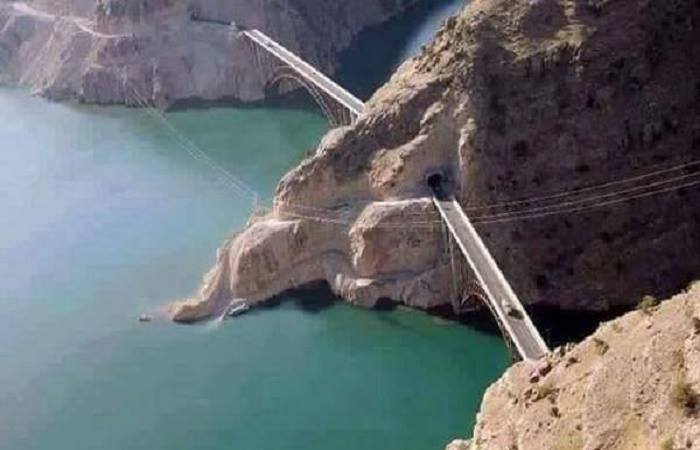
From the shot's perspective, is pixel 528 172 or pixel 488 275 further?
pixel 528 172

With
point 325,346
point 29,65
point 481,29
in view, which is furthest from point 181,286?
point 29,65

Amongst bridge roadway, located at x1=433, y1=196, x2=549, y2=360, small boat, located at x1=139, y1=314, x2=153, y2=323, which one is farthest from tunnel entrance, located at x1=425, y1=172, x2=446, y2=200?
small boat, located at x1=139, y1=314, x2=153, y2=323

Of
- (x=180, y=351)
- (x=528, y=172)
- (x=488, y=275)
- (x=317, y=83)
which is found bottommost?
(x=180, y=351)

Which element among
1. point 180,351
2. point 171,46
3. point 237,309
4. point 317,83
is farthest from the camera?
point 171,46

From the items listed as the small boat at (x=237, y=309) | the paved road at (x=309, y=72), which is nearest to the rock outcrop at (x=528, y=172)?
the small boat at (x=237, y=309)

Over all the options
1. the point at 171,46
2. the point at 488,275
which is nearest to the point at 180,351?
the point at 488,275

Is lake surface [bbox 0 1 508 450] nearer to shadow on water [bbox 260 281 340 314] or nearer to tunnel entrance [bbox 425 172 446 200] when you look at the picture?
shadow on water [bbox 260 281 340 314]

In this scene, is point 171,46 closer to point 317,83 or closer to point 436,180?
point 317,83
